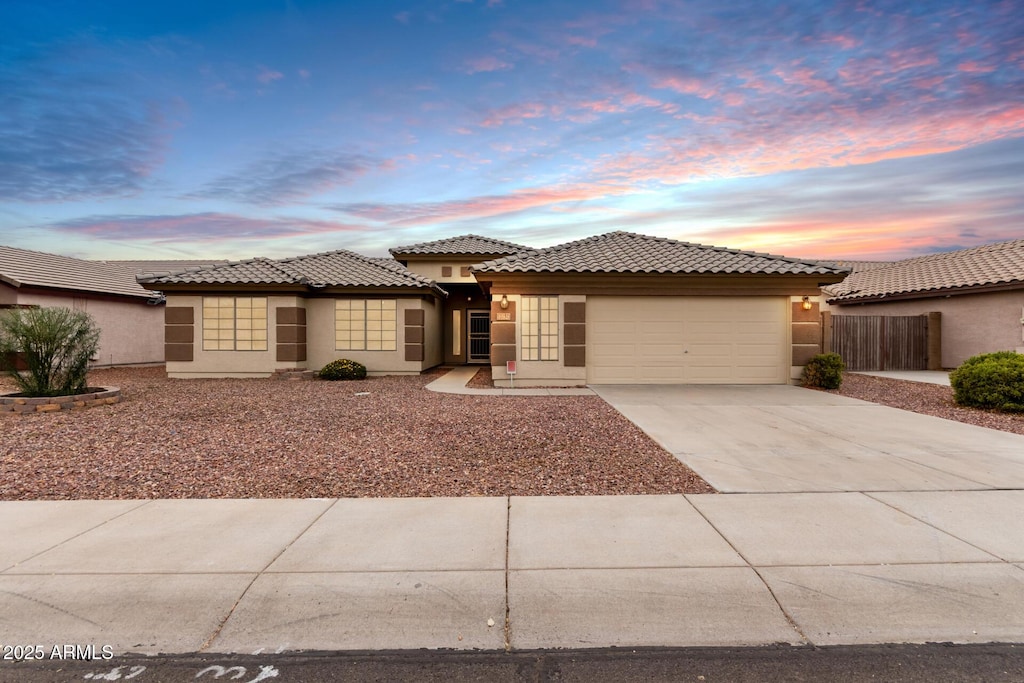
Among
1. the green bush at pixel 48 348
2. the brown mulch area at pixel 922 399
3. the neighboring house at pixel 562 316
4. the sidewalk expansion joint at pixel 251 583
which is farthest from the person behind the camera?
the neighboring house at pixel 562 316

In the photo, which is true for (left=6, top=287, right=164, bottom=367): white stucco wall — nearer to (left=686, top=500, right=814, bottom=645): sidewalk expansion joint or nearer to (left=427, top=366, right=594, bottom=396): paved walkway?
(left=427, top=366, right=594, bottom=396): paved walkway

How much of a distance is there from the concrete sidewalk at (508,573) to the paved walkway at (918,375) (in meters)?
14.1

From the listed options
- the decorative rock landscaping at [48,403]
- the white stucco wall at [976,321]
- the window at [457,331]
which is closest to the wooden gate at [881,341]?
the white stucco wall at [976,321]

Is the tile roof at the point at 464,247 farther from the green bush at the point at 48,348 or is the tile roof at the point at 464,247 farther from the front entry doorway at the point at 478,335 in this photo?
the green bush at the point at 48,348

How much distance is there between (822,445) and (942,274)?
20123 mm

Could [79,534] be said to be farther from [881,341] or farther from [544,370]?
[881,341]

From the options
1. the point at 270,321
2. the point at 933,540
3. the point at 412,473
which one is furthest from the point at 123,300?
the point at 933,540

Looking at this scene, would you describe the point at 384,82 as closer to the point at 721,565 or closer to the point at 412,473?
the point at 412,473

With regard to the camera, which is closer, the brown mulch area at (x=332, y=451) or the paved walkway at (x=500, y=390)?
the brown mulch area at (x=332, y=451)

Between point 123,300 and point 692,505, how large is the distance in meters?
26.2

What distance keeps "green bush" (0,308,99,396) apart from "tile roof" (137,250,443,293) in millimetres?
5469

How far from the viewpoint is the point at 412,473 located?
657 cm

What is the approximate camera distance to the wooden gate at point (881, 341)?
67.7ft

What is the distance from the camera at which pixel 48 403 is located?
11156 millimetres
